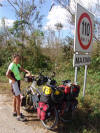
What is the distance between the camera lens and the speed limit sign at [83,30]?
3.29m

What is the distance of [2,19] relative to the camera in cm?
1070

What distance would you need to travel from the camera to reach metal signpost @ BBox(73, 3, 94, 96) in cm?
330

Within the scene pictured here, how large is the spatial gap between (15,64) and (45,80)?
2.90 feet

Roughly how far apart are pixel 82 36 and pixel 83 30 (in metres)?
0.16

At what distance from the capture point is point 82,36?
138 inches

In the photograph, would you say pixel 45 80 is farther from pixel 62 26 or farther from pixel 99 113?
pixel 62 26

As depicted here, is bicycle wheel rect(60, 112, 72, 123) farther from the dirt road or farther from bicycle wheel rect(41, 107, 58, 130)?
the dirt road

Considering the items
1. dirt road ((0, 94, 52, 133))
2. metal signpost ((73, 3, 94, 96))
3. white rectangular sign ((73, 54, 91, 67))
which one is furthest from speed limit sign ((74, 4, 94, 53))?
dirt road ((0, 94, 52, 133))

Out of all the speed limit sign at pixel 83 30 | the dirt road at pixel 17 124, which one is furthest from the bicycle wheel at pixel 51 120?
the speed limit sign at pixel 83 30

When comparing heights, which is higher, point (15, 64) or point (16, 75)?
point (15, 64)

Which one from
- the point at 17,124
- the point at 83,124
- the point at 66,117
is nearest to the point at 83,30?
the point at 66,117

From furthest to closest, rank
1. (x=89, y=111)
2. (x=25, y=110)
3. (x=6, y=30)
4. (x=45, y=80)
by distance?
(x=6, y=30), (x=25, y=110), (x=89, y=111), (x=45, y=80)

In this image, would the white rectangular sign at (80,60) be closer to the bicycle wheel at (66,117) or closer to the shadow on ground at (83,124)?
the bicycle wheel at (66,117)

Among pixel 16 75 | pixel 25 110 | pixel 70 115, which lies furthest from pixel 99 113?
pixel 16 75
